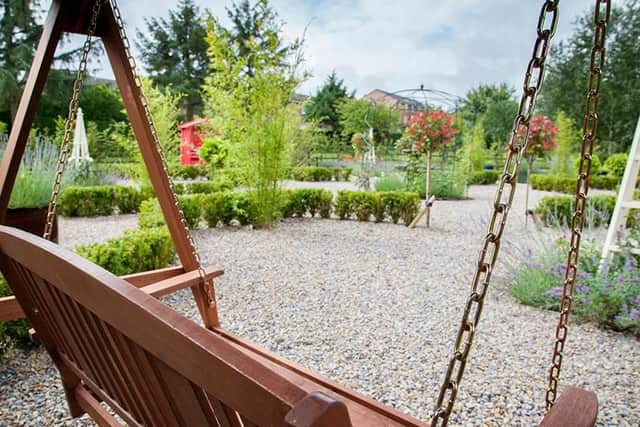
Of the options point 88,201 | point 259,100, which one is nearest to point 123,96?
point 259,100

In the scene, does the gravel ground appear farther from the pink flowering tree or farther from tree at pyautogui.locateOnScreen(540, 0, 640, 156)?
tree at pyautogui.locateOnScreen(540, 0, 640, 156)

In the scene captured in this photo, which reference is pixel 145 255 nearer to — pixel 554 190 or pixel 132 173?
pixel 132 173

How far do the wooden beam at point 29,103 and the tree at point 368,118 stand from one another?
60.0 feet

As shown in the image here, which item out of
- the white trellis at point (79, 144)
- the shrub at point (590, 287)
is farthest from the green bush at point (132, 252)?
the white trellis at point (79, 144)

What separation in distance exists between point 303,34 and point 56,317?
17.5ft

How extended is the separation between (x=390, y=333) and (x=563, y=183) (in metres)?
10.6

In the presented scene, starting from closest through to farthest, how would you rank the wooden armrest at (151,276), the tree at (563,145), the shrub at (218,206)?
the wooden armrest at (151,276), the shrub at (218,206), the tree at (563,145)

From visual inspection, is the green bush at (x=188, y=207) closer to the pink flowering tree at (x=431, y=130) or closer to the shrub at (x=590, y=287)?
the pink flowering tree at (x=431, y=130)

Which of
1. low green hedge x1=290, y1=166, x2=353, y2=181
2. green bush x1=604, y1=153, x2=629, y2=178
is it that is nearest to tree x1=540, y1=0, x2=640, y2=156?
green bush x1=604, y1=153, x2=629, y2=178

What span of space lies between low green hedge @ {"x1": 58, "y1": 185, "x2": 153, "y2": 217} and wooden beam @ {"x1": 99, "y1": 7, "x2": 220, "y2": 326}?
4927 millimetres

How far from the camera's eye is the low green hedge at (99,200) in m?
6.79

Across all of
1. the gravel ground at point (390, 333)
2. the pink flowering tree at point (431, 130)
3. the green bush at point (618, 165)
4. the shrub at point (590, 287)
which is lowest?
the gravel ground at point (390, 333)

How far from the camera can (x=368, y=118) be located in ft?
66.3

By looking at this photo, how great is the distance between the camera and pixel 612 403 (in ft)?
6.36
